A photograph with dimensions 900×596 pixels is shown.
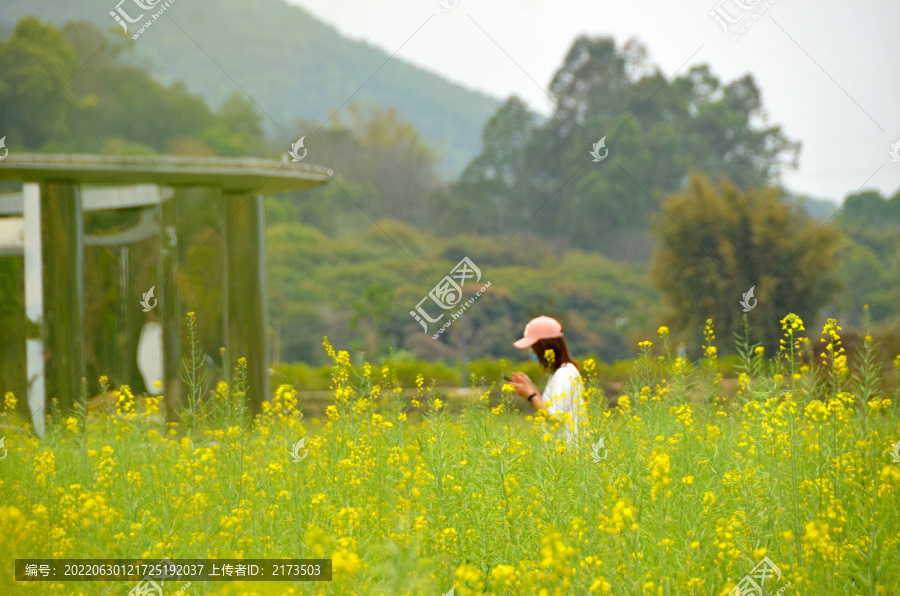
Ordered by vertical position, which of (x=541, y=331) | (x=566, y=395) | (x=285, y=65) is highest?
(x=285, y=65)

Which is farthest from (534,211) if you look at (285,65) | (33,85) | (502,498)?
(285,65)

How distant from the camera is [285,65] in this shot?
388ft

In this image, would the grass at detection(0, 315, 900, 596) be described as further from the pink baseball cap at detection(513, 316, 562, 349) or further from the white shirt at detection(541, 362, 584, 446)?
the pink baseball cap at detection(513, 316, 562, 349)

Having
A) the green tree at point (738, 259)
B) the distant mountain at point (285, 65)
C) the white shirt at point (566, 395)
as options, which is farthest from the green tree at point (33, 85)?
the distant mountain at point (285, 65)

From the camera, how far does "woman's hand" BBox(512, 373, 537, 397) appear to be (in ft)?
15.0

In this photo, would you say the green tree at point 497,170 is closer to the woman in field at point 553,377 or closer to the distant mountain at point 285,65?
the distant mountain at point 285,65

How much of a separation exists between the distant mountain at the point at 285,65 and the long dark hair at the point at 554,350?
9458 cm

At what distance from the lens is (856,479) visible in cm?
367

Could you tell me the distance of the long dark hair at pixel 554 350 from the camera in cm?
477

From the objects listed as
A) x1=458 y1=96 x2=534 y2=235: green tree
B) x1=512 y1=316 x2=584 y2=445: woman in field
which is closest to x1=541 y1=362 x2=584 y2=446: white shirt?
x1=512 y1=316 x2=584 y2=445: woman in field

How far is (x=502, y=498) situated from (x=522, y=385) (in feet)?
3.22

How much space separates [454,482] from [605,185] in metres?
44.6

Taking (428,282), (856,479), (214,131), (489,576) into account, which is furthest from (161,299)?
(214,131)

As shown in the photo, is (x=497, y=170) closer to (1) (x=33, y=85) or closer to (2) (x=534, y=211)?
(2) (x=534, y=211)
